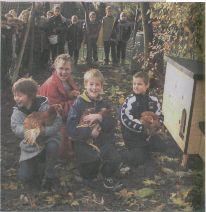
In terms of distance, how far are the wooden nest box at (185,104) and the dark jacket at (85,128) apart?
0.47 meters

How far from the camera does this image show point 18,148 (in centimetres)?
396

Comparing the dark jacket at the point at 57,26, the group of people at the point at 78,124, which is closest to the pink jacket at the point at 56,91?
the group of people at the point at 78,124

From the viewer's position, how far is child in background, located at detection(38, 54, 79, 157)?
3.95m

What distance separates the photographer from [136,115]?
13.1 ft

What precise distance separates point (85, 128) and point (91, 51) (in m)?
0.62

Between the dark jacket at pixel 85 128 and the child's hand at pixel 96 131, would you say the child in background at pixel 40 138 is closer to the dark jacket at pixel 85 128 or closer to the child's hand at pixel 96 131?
the dark jacket at pixel 85 128

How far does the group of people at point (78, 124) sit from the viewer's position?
395 cm

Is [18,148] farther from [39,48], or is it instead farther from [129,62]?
[129,62]

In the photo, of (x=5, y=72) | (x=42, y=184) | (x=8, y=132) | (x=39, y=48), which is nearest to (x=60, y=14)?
(x=39, y=48)

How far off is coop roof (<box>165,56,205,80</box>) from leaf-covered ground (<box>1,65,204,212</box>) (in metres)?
0.26

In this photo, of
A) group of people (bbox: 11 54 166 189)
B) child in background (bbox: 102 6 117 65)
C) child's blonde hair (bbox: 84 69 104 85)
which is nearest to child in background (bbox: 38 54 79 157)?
group of people (bbox: 11 54 166 189)

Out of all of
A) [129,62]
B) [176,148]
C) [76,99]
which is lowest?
[176,148]

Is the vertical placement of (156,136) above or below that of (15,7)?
below

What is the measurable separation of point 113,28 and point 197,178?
1.39 meters
